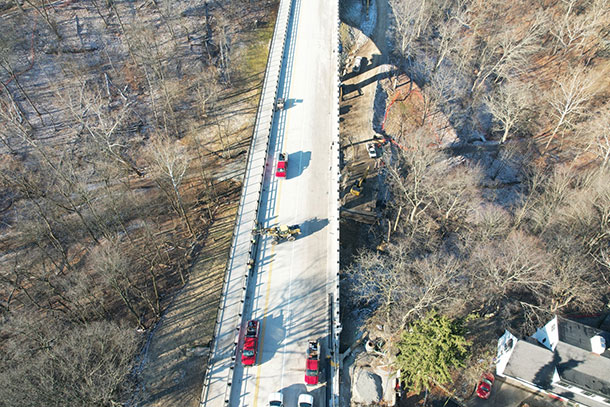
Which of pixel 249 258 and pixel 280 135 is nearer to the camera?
pixel 249 258

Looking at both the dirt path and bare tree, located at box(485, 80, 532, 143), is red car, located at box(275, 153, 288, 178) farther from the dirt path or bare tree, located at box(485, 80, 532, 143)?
bare tree, located at box(485, 80, 532, 143)

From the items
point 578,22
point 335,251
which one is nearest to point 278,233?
point 335,251

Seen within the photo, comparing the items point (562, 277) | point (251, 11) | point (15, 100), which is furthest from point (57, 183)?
point (562, 277)

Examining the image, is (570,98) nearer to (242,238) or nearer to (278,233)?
(278,233)

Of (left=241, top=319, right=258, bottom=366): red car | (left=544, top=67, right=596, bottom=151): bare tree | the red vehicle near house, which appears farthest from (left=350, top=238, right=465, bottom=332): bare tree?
(left=544, top=67, right=596, bottom=151): bare tree

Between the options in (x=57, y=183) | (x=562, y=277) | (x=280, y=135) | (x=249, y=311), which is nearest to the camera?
(x=249, y=311)

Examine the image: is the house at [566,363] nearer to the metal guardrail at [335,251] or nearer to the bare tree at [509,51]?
the metal guardrail at [335,251]

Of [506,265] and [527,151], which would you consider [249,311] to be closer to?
[506,265]

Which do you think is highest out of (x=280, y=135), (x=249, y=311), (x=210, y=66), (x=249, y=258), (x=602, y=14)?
(x=602, y=14)
